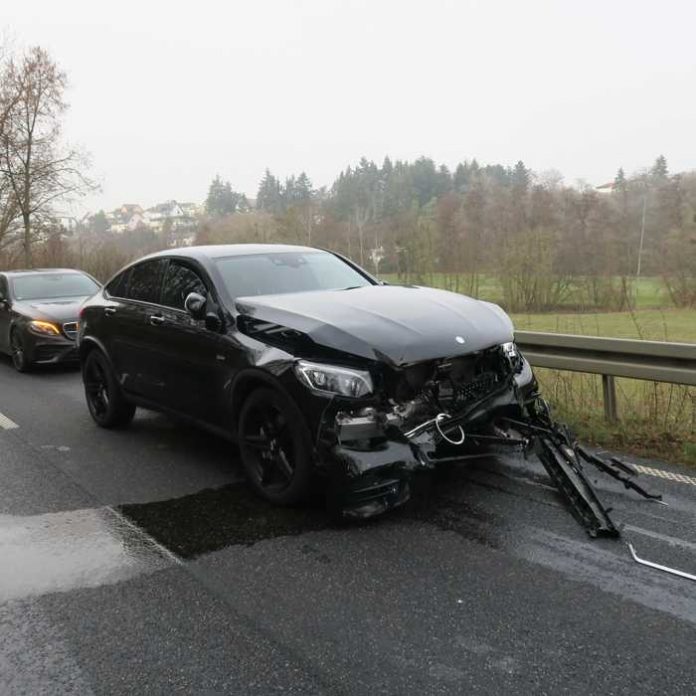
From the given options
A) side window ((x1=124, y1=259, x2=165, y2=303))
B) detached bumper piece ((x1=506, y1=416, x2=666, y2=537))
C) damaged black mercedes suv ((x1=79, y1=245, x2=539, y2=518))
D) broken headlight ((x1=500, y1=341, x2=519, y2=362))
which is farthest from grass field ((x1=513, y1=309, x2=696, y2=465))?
side window ((x1=124, y1=259, x2=165, y2=303))

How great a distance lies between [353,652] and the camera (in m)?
2.72

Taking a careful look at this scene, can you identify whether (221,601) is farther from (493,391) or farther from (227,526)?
(493,391)

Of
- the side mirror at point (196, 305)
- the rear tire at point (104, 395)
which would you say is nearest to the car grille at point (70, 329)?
the rear tire at point (104, 395)

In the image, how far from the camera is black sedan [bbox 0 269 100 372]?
9.91 m

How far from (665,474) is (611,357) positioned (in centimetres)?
141

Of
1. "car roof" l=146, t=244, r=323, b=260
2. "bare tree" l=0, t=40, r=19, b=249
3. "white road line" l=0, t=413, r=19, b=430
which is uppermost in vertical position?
"bare tree" l=0, t=40, r=19, b=249

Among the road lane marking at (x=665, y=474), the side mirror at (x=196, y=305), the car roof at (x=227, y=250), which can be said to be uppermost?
the car roof at (x=227, y=250)

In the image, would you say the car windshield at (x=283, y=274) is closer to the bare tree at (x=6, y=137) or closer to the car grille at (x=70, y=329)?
the car grille at (x=70, y=329)

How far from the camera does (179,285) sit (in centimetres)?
540

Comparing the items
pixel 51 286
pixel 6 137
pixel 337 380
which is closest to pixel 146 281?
pixel 337 380

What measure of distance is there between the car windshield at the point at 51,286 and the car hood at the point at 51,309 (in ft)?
0.98

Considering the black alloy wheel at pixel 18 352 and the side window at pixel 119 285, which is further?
the black alloy wheel at pixel 18 352

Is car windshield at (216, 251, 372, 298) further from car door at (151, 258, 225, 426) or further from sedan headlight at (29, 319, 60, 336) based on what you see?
sedan headlight at (29, 319, 60, 336)

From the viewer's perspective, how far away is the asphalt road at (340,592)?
259cm
